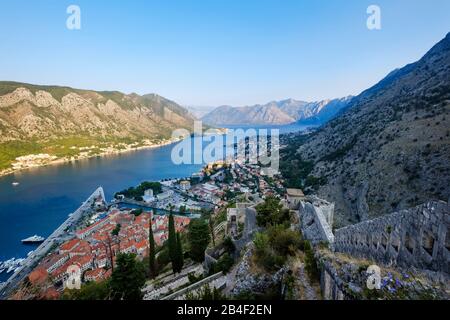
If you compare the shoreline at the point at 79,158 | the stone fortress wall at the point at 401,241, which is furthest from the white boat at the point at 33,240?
the shoreline at the point at 79,158

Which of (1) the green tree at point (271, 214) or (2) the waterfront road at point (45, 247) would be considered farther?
(2) the waterfront road at point (45, 247)

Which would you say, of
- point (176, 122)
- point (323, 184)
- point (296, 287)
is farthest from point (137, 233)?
point (176, 122)

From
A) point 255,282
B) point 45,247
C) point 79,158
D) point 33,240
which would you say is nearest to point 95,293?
point 255,282

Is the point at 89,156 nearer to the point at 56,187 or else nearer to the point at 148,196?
the point at 56,187

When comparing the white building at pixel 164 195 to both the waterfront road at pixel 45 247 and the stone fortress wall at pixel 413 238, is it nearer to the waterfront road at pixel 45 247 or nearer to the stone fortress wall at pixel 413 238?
the waterfront road at pixel 45 247

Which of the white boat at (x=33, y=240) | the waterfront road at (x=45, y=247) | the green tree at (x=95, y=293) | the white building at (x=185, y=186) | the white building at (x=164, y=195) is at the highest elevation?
the green tree at (x=95, y=293)
